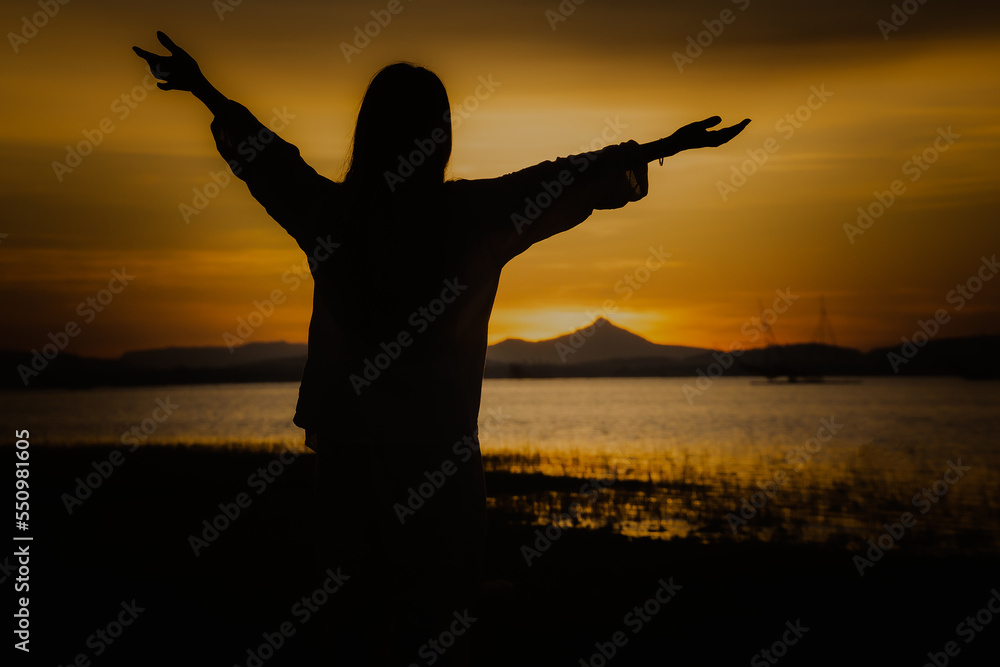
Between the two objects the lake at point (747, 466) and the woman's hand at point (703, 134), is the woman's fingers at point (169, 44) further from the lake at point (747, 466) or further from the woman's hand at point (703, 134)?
the lake at point (747, 466)

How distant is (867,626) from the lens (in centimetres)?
700

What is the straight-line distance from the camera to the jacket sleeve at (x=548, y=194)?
2.08 m

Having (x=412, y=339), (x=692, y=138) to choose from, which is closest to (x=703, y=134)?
(x=692, y=138)

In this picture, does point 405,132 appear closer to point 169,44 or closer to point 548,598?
point 169,44

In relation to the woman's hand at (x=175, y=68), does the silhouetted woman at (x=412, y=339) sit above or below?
below

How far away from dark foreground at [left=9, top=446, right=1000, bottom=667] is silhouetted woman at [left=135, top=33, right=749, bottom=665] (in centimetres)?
12

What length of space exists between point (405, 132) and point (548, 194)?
45 cm

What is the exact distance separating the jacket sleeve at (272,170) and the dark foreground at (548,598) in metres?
0.88

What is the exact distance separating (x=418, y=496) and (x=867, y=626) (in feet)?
21.6

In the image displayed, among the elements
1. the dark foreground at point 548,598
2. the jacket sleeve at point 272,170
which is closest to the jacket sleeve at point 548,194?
the jacket sleeve at point 272,170

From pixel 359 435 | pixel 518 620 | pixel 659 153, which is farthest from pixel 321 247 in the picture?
pixel 518 620

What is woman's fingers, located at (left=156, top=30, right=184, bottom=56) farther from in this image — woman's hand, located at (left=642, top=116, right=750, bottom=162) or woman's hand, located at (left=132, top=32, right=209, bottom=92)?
woman's hand, located at (left=642, top=116, right=750, bottom=162)

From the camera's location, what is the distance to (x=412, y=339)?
202 centimetres

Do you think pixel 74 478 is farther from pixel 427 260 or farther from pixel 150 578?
pixel 427 260
